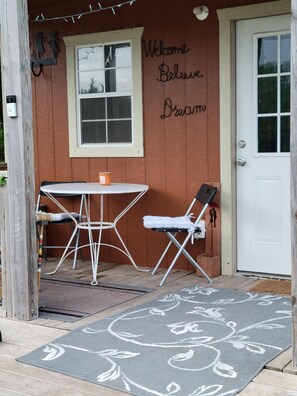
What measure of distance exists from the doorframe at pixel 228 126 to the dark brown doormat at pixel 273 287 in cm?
38

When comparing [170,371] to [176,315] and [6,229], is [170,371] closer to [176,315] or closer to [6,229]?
[176,315]

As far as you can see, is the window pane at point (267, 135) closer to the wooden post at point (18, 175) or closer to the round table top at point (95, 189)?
the round table top at point (95, 189)

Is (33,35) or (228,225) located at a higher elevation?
(33,35)

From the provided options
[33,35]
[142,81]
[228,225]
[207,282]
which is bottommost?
[207,282]

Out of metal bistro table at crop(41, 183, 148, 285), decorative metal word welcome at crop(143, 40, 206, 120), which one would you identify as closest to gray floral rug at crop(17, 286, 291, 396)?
metal bistro table at crop(41, 183, 148, 285)

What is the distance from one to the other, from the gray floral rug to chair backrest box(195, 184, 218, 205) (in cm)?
88

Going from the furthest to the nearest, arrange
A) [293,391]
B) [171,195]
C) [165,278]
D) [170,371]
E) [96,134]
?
[96,134] → [171,195] → [165,278] → [170,371] → [293,391]

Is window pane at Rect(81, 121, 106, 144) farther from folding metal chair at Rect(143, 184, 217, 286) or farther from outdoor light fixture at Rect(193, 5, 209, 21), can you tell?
outdoor light fixture at Rect(193, 5, 209, 21)

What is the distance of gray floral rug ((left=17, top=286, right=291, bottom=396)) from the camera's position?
2.90m

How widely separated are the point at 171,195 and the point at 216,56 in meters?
1.25

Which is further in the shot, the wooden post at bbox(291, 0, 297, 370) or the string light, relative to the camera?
the string light

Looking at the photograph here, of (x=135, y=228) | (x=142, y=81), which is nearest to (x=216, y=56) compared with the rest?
(x=142, y=81)

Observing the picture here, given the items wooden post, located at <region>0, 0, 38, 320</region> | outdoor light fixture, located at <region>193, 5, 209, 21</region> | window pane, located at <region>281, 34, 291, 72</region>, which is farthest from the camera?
outdoor light fixture, located at <region>193, 5, 209, 21</region>

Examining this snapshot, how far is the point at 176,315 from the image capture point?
393 cm
